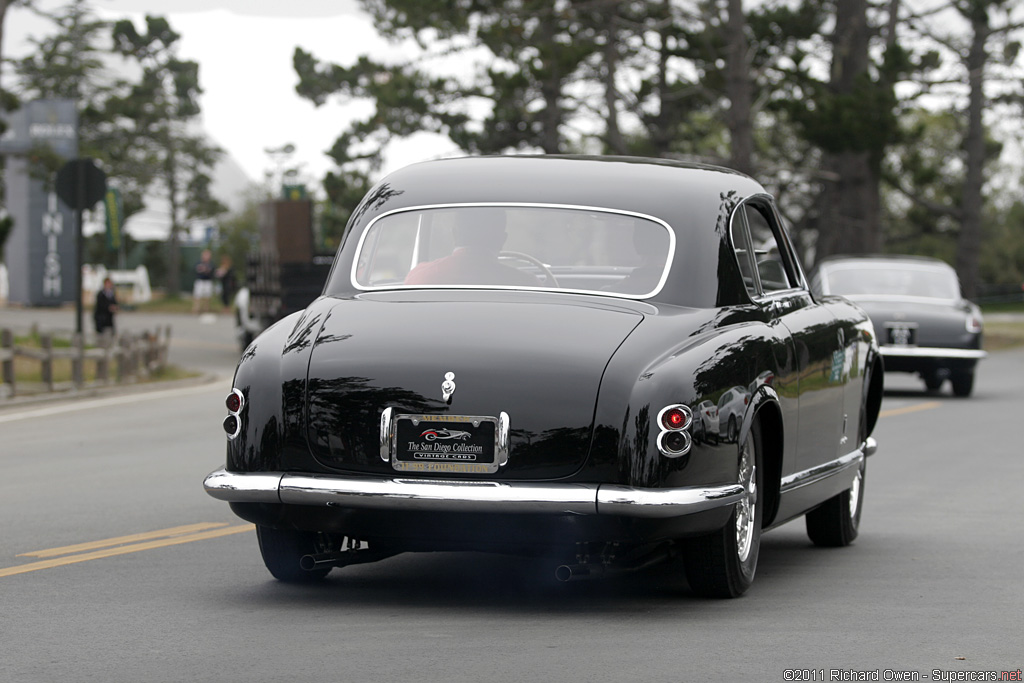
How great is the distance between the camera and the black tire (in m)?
22.0

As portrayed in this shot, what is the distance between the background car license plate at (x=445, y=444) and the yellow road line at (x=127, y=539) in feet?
8.90

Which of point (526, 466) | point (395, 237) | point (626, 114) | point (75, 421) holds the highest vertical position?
point (626, 114)

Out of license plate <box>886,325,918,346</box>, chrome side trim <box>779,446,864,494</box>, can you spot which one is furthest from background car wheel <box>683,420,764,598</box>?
license plate <box>886,325,918,346</box>

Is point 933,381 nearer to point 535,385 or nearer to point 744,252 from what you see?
point 744,252

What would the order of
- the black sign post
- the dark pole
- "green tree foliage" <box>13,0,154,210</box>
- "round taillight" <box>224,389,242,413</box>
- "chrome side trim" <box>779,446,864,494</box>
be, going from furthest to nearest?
1. "green tree foliage" <box>13,0,154,210</box>
2. the dark pole
3. the black sign post
4. "chrome side trim" <box>779,446,864,494</box>
5. "round taillight" <box>224,389,242,413</box>

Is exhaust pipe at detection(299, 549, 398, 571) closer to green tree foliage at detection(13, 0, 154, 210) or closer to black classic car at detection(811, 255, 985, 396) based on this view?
black classic car at detection(811, 255, 985, 396)

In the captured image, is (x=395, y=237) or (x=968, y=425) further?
(x=968, y=425)

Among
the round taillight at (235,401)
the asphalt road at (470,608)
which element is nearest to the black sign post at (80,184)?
the asphalt road at (470,608)

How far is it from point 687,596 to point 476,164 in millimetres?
2215

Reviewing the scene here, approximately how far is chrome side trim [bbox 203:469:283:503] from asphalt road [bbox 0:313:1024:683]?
1.48 ft

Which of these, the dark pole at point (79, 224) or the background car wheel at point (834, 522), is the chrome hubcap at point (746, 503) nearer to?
the background car wheel at point (834, 522)

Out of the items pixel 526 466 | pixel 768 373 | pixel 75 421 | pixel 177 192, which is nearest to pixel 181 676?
pixel 526 466

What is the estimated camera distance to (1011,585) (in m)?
7.61

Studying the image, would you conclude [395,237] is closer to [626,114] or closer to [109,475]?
[109,475]
